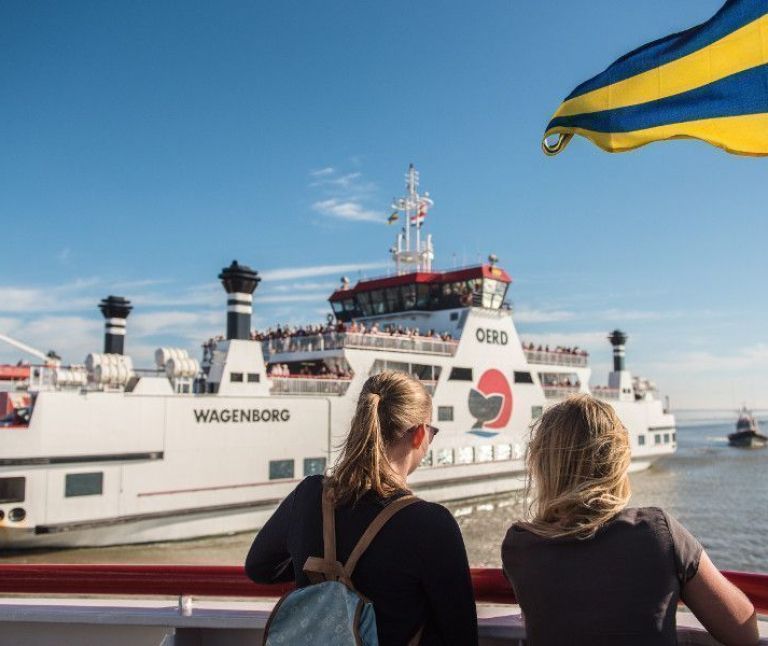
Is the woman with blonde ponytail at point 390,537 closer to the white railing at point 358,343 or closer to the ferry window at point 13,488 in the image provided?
the ferry window at point 13,488

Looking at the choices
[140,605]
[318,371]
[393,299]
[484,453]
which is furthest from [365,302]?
[140,605]

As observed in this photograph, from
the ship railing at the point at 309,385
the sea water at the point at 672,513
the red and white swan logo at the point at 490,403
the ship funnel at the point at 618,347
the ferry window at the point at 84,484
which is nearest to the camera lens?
the ferry window at the point at 84,484

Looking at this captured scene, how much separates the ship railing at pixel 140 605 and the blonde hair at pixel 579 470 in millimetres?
839

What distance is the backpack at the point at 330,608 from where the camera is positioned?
173 centimetres

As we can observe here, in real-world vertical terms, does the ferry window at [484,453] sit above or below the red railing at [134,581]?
below

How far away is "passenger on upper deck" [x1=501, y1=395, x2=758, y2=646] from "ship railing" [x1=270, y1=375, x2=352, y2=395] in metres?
14.8

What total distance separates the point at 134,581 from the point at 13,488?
1135 cm

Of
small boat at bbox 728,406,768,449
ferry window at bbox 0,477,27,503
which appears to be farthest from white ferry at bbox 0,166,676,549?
small boat at bbox 728,406,768,449

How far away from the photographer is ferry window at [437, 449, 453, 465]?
19.1 m

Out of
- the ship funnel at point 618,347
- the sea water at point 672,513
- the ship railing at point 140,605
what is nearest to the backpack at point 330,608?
the ship railing at point 140,605

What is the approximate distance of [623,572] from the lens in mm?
1736

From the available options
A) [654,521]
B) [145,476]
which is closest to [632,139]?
[654,521]

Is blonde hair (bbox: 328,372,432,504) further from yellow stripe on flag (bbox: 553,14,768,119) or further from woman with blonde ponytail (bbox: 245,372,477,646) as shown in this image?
yellow stripe on flag (bbox: 553,14,768,119)

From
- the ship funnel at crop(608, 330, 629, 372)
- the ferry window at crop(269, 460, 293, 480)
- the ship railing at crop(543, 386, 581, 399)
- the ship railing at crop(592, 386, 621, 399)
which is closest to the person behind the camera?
the ferry window at crop(269, 460, 293, 480)
